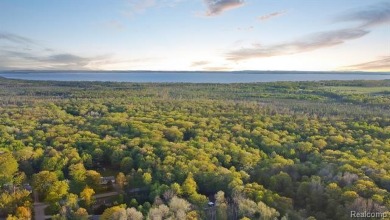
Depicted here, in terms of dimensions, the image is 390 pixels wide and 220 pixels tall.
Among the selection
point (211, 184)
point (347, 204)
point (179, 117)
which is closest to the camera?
point (347, 204)

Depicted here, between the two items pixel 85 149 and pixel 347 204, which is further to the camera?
pixel 85 149

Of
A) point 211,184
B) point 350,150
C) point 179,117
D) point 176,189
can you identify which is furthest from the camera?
point 179,117

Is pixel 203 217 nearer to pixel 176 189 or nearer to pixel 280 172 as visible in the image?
pixel 176 189

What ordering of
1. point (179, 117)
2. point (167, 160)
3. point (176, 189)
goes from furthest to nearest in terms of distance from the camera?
point (179, 117) → point (167, 160) → point (176, 189)

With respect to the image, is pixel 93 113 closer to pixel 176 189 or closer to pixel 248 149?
pixel 248 149

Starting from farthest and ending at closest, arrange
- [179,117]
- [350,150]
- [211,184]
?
[179,117]
[350,150]
[211,184]

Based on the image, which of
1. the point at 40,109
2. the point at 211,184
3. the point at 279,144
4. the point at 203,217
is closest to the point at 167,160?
the point at 211,184

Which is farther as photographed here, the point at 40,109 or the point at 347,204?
the point at 40,109

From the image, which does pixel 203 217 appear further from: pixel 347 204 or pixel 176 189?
pixel 347 204

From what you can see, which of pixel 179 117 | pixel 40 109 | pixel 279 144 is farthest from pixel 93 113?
pixel 279 144
